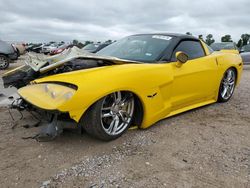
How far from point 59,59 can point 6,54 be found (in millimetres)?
9692

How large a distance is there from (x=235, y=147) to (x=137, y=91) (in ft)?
4.16

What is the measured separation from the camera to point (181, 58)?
363cm

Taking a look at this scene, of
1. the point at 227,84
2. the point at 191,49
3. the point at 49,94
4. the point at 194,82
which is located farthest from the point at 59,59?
the point at 227,84

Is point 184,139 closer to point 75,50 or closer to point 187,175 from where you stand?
point 187,175

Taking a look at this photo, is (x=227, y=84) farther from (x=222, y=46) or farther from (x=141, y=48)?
(x=222, y=46)

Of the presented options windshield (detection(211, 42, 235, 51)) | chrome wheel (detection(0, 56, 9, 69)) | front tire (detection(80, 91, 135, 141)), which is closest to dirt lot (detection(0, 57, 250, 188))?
front tire (detection(80, 91, 135, 141))

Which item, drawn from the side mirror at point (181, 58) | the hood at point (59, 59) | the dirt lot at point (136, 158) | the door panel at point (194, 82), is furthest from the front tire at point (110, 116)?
the side mirror at point (181, 58)

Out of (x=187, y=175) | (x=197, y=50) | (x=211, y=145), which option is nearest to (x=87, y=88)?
(x=187, y=175)

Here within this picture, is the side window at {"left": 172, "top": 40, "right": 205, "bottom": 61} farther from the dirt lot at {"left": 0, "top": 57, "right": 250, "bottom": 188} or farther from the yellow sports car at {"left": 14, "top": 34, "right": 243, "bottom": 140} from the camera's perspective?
the dirt lot at {"left": 0, "top": 57, "right": 250, "bottom": 188}

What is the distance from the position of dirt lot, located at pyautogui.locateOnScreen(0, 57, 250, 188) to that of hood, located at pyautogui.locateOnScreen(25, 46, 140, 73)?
0.79 meters

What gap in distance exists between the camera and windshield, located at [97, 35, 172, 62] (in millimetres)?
3812

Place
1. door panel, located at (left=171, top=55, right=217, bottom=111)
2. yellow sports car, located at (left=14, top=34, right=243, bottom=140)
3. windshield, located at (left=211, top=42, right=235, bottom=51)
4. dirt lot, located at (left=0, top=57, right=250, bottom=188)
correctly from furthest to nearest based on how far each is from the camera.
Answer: windshield, located at (left=211, top=42, right=235, bottom=51) < door panel, located at (left=171, top=55, right=217, bottom=111) < yellow sports car, located at (left=14, top=34, right=243, bottom=140) < dirt lot, located at (left=0, top=57, right=250, bottom=188)

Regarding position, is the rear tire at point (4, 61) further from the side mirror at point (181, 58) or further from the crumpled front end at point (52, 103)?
the side mirror at point (181, 58)

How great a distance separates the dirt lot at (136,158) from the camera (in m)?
2.38
